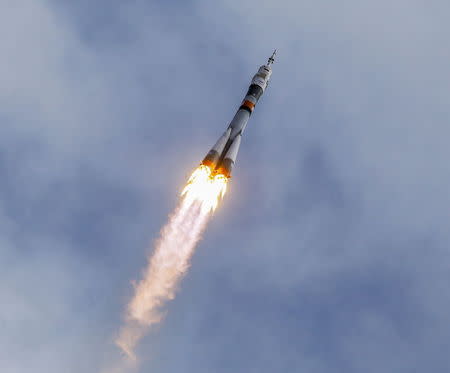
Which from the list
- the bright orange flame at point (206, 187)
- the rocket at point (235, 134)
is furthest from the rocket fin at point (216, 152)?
the bright orange flame at point (206, 187)

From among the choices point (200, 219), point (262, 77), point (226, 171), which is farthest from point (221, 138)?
point (262, 77)

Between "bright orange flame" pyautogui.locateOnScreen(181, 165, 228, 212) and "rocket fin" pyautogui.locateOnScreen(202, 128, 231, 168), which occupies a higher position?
"rocket fin" pyautogui.locateOnScreen(202, 128, 231, 168)

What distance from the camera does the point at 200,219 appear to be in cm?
6438

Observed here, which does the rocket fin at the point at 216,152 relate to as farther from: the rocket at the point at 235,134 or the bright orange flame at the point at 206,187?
the bright orange flame at the point at 206,187

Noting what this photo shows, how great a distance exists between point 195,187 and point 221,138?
846 centimetres

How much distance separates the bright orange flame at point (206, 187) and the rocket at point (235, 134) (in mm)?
880

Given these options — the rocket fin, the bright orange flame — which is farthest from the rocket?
the bright orange flame

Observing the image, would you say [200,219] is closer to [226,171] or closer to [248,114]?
[226,171]

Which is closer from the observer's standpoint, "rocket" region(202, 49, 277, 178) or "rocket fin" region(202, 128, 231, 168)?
"rocket fin" region(202, 128, 231, 168)

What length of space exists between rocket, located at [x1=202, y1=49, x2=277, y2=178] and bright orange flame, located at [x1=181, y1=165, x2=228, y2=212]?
880 mm

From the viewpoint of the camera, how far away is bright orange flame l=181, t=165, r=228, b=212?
2399 inches

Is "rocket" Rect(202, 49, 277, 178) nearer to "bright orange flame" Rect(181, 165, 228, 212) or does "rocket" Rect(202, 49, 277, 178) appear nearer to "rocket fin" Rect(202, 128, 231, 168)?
"rocket fin" Rect(202, 128, 231, 168)

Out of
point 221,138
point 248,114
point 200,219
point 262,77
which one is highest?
point 262,77

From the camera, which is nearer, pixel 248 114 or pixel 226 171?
pixel 226 171
